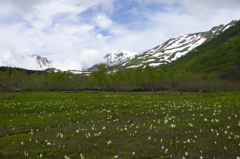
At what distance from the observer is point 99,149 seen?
8.08 metres

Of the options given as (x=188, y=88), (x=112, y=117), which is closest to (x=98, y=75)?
(x=188, y=88)

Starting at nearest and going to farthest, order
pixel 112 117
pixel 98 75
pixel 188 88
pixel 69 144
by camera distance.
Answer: pixel 69 144, pixel 112 117, pixel 188 88, pixel 98 75

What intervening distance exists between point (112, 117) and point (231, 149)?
36.6 ft

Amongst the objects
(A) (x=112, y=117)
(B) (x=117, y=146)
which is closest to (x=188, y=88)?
(A) (x=112, y=117)

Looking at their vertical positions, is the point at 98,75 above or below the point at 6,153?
above

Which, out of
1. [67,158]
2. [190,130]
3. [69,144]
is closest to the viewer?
[67,158]

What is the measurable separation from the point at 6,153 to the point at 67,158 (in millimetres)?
3732

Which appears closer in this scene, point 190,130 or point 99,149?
point 99,149

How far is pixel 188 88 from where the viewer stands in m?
71.6

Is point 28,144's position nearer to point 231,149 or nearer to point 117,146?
point 117,146

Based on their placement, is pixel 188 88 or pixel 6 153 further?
pixel 188 88

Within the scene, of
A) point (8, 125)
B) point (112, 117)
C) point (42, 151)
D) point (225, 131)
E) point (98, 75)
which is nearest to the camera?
point (42, 151)

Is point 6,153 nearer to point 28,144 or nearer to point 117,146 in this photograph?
point 28,144

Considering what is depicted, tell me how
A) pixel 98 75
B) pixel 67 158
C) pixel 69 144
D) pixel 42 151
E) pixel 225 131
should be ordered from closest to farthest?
pixel 67 158
pixel 42 151
pixel 69 144
pixel 225 131
pixel 98 75
